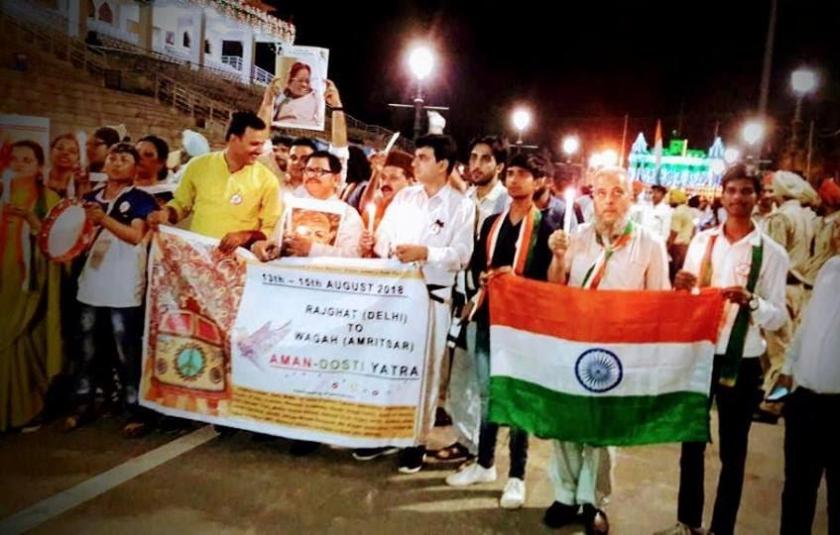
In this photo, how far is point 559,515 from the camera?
4199mm

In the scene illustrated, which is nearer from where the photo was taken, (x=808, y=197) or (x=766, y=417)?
(x=766, y=417)

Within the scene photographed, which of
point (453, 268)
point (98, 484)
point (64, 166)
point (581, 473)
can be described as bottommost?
point (98, 484)

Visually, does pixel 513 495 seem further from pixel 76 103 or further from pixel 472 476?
pixel 76 103

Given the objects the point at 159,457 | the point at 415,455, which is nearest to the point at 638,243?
the point at 415,455

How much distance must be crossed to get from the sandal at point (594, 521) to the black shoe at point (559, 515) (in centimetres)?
9

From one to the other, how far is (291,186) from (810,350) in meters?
4.79

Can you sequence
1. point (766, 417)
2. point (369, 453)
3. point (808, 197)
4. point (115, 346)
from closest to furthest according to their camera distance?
point (369, 453), point (115, 346), point (766, 417), point (808, 197)

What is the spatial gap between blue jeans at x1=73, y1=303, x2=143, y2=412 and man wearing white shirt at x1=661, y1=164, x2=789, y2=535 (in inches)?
151

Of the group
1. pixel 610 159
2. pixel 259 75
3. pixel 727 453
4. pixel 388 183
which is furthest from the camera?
pixel 259 75

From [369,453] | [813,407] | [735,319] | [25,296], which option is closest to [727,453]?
Result: [813,407]

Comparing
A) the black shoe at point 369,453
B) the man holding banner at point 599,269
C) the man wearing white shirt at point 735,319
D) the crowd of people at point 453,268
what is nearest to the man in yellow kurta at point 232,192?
the crowd of people at point 453,268

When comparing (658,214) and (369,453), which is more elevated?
(658,214)

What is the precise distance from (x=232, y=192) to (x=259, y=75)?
43824 mm

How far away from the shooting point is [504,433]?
5.99 metres
